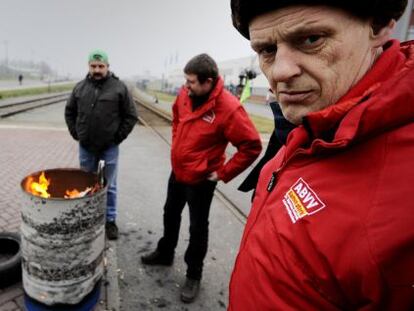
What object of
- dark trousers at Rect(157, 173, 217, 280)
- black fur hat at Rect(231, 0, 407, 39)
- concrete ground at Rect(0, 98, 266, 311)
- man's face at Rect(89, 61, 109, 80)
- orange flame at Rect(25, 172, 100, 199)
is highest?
black fur hat at Rect(231, 0, 407, 39)

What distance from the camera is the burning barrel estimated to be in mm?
2504

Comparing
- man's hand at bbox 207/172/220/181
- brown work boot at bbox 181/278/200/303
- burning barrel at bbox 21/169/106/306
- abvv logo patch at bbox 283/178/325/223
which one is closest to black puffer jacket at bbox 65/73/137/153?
burning barrel at bbox 21/169/106/306

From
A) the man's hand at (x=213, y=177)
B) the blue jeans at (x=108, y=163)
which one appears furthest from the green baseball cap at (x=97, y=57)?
the man's hand at (x=213, y=177)

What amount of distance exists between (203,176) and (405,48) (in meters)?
2.41

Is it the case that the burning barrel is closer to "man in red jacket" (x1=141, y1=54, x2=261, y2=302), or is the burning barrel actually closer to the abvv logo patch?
"man in red jacket" (x1=141, y1=54, x2=261, y2=302)

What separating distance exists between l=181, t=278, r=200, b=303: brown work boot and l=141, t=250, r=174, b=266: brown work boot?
526 millimetres

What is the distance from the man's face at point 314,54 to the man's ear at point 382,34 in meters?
0.01

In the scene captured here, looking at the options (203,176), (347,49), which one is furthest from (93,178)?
(347,49)

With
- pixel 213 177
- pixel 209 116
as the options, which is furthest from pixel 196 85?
pixel 213 177

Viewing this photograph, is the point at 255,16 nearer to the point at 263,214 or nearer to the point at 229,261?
the point at 263,214

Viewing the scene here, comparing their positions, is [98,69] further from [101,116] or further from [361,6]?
[361,6]

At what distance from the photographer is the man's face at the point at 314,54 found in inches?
39.7

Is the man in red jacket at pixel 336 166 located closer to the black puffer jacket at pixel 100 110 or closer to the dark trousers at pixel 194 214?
the dark trousers at pixel 194 214

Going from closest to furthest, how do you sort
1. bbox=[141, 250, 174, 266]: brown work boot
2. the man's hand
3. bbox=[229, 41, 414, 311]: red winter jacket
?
bbox=[229, 41, 414, 311]: red winter jacket
the man's hand
bbox=[141, 250, 174, 266]: brown work boot
